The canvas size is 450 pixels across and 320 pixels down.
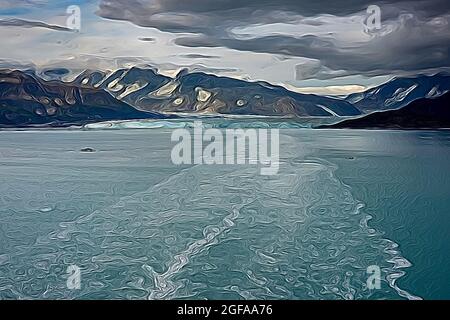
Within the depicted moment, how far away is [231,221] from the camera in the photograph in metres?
1.73

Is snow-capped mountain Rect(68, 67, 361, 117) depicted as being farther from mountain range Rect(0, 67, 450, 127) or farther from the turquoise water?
the turquoise water

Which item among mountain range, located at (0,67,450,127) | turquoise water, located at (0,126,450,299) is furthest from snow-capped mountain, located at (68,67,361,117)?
turquoise water, located at (0,126,450,299)

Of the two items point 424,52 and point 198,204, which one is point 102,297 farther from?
point 424,52

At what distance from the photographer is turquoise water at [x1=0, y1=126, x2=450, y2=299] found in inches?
66.1

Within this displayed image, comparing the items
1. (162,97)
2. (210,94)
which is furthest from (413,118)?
(162,97)

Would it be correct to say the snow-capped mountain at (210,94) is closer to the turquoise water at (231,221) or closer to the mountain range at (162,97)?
the mountain range at (162,97)

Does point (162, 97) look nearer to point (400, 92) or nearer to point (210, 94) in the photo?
point (210, 94)

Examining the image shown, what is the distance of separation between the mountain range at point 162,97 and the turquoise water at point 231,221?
0.10 m

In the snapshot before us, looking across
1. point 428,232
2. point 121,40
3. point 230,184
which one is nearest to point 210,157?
point 230,184

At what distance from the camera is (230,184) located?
175 centimetres

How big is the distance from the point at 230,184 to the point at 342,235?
1.24 feet

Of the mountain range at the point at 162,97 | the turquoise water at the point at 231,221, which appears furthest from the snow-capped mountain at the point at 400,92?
the turquoise water at the point at 231,221

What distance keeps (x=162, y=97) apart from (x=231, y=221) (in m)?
0.49

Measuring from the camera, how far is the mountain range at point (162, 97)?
71.3 inches
